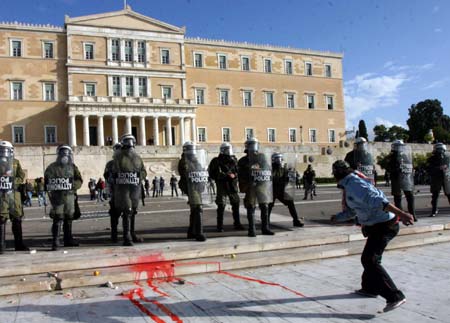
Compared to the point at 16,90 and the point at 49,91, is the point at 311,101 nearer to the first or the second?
the point at 49,91

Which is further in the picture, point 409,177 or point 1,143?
point 409,177

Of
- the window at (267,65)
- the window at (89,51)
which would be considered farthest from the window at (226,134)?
the window at (89,51)

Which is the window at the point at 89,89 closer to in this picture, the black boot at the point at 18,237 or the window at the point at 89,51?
the window at the point at 89,51

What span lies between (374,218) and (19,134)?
53.0 meters

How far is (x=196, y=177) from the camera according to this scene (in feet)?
28.6

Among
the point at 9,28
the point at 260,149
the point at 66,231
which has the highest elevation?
the point at 9,28

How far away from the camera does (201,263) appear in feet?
22.5

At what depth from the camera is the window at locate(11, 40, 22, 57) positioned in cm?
5062

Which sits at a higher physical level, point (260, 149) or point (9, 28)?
point (9, 28)

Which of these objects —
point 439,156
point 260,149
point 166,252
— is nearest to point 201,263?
point 166,252

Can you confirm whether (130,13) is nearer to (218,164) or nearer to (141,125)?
(141,125)

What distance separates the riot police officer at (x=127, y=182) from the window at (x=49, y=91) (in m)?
48.2

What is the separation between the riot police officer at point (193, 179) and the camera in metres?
8.56

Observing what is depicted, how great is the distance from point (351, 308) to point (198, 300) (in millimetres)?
1855
